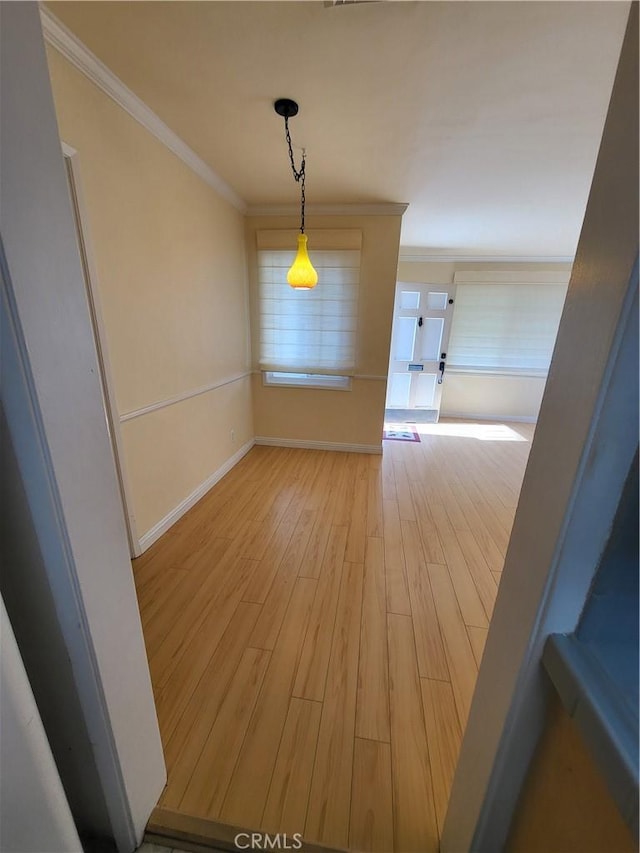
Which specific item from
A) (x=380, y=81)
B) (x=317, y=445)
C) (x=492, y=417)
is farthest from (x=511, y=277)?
(x=380, y=81)

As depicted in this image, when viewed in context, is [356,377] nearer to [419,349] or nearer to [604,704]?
[419,349]

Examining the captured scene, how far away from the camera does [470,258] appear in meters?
4.88

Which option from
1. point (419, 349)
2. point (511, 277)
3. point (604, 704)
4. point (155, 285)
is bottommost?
point (604, 704)

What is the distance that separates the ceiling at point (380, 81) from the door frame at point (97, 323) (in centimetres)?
54

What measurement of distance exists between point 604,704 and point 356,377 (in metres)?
3.31

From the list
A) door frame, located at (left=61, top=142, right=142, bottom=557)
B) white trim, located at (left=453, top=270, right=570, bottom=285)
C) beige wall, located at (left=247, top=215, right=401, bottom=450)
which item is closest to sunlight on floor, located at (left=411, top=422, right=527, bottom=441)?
beige wall, located at (left=247, top=215, right=401, bottom=450)

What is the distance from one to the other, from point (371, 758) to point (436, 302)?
16.9ft

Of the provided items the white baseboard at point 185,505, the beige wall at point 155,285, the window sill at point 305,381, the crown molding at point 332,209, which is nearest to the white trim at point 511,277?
the crown molding at point 332,209

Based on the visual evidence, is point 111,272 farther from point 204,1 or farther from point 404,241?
point 404,241

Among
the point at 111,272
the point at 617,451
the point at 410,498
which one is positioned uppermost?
the point at 111,272

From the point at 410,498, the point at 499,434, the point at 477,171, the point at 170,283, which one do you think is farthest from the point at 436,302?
the point at 170,283

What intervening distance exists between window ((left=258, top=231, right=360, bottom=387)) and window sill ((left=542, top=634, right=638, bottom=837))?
3235mm

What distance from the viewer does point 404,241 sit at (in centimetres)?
464

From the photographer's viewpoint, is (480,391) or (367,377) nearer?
(367,377)
